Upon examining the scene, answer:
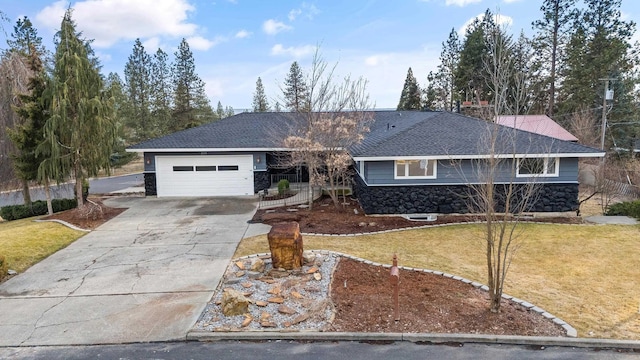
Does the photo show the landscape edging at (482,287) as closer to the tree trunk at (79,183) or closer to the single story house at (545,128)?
the tree trunk at (79,183)

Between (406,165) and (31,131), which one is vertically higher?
(31,131)

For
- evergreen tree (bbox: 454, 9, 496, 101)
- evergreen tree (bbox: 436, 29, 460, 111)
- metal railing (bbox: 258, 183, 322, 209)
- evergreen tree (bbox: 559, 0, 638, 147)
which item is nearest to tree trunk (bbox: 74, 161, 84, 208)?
metal railing (bbox: 258, 183, 322, 209)

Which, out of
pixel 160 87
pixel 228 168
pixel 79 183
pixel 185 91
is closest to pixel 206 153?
pixel 228 168

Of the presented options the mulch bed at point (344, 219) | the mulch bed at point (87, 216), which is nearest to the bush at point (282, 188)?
the mulch bed at point (344, 219)

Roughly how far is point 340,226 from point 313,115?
5.03 meters

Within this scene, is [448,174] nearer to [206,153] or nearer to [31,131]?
[206,153]

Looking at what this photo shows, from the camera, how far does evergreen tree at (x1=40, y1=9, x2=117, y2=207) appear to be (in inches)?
503

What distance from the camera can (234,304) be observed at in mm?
5941

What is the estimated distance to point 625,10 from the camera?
2692cm

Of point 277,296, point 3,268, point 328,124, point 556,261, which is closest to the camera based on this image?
point 277,296

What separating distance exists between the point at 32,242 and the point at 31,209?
638 cm

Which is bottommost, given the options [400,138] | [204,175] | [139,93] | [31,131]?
[204,175]

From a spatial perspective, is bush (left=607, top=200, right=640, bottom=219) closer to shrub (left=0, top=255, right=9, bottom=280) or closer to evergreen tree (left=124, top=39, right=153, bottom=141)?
shrub (left=0, top=255, right=9, bottom=280)

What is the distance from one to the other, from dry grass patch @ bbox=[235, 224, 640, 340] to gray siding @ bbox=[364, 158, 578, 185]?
71.8 inches
